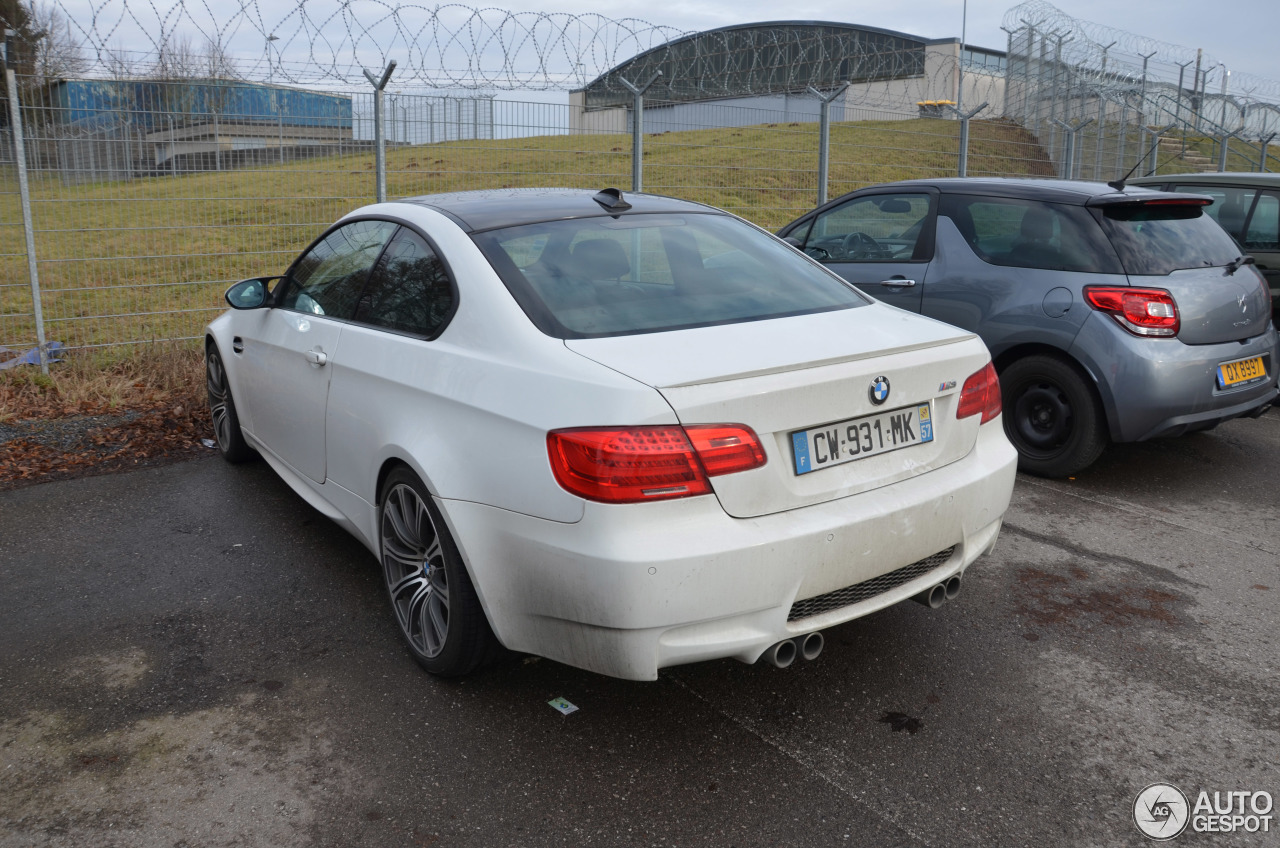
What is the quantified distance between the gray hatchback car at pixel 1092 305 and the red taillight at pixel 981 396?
215cm

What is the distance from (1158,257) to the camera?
208 inches

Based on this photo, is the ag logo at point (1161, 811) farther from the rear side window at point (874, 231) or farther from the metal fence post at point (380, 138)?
the metal fence post at point (380, 138)

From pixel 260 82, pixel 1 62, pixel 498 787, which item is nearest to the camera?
pixel 498 787

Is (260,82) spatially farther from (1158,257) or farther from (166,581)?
(1158,257)

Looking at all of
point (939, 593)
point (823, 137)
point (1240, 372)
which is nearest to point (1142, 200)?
point (1240, 372)

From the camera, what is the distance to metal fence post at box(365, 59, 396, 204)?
8.38 m

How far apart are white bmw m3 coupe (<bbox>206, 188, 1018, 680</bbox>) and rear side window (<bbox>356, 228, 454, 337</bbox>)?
0.5 inches

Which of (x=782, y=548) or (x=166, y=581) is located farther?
(x=166, y=581)

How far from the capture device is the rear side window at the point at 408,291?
3.36 meters

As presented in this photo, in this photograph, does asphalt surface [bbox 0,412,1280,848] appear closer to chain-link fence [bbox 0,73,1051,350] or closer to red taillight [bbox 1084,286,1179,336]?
red taillight [bbox 1084,286,1179,336]

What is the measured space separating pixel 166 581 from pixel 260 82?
5524mm

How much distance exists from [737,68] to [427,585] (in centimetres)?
1155

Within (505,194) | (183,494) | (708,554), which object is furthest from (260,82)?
(708,554)

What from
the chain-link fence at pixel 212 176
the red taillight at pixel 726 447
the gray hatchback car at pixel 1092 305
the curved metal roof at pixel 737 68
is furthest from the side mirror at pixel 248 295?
the curved metal roof at pixel 737 68
